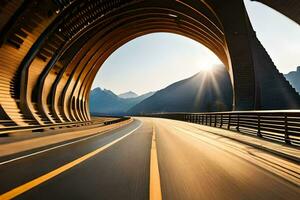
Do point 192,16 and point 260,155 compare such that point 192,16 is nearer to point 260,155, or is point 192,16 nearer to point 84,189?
point 260,155

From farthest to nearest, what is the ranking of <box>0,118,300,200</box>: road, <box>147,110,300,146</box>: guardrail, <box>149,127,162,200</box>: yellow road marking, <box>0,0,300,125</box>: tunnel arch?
1. <box>0,0,300,125</box>: tunnel arch
2. <box>147,110,300,146</box>: guardrail
3. <box>0,118,300,200</box>: road
4. <box>149,127,162,200</box>: yellow road marking

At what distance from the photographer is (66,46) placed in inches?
1212

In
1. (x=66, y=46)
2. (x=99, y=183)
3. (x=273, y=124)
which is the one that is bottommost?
(x=99, y=183)

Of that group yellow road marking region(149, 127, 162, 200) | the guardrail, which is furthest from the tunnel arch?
yellow road marking region(149, 127, 162, 200)

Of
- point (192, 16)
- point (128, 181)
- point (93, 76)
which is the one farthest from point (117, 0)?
point (128, 181)

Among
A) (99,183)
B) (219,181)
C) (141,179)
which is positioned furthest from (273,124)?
(99,183)

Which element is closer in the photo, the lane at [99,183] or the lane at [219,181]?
the lane at [99,183]

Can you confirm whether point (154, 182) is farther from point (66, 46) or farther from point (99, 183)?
point (66, 46)

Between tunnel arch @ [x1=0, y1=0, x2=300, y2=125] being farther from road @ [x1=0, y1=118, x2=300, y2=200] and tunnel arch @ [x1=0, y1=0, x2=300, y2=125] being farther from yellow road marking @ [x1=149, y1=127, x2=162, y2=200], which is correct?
yellow road marking @ [x1=149, y1=127, x2=162, y2=200]

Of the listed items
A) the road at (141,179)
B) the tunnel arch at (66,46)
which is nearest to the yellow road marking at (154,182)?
the road at (141,179)

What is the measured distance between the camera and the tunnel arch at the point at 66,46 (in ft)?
72.9

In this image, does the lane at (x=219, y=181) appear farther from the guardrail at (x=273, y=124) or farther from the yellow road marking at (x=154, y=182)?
the guardrail at (x=273, y=124)

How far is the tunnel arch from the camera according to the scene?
72.9 feet

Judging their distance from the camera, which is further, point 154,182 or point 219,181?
A: point 219,181
